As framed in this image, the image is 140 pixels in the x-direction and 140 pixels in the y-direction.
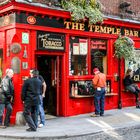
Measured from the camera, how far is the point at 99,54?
15945mm

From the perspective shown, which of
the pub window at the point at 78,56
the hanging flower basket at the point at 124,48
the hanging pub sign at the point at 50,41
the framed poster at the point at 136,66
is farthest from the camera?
the framed poster at the point at 136,66

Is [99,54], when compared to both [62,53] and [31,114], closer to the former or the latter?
[62,53]

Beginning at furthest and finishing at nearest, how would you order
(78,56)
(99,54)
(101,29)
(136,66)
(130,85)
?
(136,66), (130,85), (99,54), (101,29), (78,56)

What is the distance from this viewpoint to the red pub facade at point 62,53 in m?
13.0

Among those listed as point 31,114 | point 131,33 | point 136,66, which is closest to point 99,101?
point 31,114

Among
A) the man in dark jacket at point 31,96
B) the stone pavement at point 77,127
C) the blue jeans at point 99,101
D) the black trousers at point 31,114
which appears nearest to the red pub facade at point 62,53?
the blue jeans at point 99,101

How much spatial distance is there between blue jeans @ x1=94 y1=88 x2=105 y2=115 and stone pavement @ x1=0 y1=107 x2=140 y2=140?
0.31 metres

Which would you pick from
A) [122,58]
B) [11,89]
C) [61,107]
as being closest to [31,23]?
[11,89]

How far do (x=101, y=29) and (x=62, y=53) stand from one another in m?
2.31

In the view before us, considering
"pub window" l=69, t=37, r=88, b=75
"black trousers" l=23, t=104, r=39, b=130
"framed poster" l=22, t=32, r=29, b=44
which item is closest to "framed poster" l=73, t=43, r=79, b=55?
"pub window" l=69, t=37, r=88, b=75

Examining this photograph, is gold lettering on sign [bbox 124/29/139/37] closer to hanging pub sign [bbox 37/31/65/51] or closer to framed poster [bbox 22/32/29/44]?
hanging pub sign [bbox 37/31/65/51]

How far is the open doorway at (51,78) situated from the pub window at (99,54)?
1.70 meters

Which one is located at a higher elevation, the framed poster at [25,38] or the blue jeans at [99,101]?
the framed poster at [25,38]

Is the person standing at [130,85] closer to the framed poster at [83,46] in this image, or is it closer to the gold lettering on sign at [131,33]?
the gold lettering on sign at [131,33]
